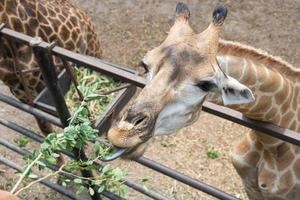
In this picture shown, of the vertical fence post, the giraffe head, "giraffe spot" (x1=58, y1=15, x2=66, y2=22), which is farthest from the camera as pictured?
"giraffe spot" (x1=58, y1=15, x2=66, y2=22)

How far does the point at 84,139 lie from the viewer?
8.91 ft

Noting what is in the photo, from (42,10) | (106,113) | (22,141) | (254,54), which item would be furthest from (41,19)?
(254,54)

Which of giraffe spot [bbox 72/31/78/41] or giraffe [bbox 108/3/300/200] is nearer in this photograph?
giraffe [bbox 108/3/300/200]

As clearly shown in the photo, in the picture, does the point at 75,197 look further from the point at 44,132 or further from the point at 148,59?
the point at 148,59

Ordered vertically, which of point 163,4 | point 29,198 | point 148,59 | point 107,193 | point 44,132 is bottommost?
point 29,198


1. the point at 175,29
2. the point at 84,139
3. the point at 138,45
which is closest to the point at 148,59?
the point at 175,29

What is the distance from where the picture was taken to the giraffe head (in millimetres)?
2506

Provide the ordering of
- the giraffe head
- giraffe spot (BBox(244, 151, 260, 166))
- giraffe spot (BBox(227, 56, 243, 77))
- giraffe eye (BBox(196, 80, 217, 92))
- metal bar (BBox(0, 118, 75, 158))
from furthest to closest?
1. metal bar (BBox(0, 118, 75, 158))
2. giraffe spot (BBox(244, 151, 260, 166))
3. giraffe spot (BBox(227, 56, 243, 77))
4. giraffe eye (BBox(196, 80, 217, 92))
5. the giraffe head

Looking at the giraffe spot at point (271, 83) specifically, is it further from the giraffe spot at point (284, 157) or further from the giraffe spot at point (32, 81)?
the giraffe spot at point (32, 81)

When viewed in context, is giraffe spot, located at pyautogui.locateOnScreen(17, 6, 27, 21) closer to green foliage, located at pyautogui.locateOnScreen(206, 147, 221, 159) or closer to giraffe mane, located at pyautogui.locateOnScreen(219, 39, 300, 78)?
giraffe mane, located at pyautogui.locateOnScreen(219, 39, 300, 78)

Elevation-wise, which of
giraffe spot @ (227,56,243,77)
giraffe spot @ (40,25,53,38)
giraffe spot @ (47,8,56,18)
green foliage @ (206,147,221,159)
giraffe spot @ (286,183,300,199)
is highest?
giraffe spot @ (227,56,243,77)

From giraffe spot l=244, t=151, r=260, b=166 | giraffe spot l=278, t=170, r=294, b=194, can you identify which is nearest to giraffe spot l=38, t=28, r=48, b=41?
giraffe spot l=244, t=151, r=260, b=166

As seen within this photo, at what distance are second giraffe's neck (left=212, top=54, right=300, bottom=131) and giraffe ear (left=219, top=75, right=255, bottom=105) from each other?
0.82ft

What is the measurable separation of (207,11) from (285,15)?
3.11ft
